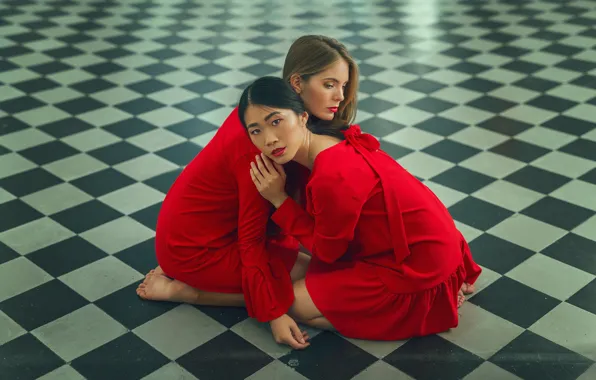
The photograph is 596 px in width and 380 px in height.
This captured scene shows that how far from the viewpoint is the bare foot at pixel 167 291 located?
311 cm

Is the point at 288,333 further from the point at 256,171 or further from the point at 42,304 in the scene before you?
the point at 42,304

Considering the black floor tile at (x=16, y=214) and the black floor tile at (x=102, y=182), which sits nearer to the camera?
the black floor tile at (x=16, y=214)

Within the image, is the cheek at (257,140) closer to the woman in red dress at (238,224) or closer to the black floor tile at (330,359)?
the woman in red dress at (238,224)

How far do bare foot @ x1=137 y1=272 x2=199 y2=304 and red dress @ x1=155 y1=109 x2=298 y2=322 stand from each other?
0.14ft

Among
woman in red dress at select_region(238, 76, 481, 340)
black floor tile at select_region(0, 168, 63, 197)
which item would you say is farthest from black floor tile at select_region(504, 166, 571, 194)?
black floor tile at select_region(0, 168, 63, 197)

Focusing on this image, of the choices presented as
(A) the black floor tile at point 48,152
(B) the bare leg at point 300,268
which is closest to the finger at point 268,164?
(B) the bare leg at point 300,268

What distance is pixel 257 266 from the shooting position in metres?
Result: 2.93

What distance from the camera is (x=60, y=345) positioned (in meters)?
2.89

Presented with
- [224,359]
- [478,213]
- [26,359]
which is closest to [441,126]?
[478,213]

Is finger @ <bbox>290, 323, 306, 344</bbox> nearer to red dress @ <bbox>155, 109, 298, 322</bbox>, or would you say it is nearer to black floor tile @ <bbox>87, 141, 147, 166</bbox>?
red dress @ <bbox>155, 109, 298, 322</bbox>

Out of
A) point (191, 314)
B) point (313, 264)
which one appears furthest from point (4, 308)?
point (313, 264)

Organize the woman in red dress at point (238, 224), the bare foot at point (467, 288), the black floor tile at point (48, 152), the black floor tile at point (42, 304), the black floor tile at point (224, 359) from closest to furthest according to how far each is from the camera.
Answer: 1. the black floor tile at point (224, 359)
2. the woman in red dress at point (238, 224)
3. the black floor tile at point (42, 304)
4. the bare foot at point (467, 288)
5. the black floor tile at point (48, 152)

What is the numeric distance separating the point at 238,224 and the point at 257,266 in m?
0.18

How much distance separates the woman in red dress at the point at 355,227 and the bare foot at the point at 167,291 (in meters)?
0.44
